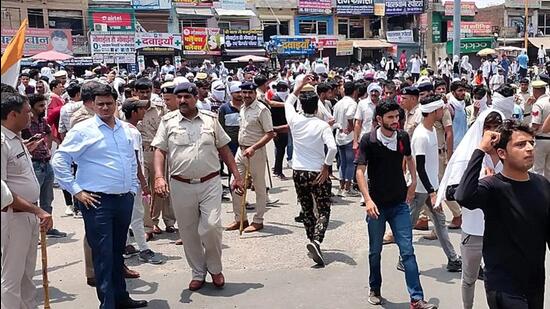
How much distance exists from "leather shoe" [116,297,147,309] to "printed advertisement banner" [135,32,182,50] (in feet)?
104

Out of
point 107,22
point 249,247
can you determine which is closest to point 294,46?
point 107,22

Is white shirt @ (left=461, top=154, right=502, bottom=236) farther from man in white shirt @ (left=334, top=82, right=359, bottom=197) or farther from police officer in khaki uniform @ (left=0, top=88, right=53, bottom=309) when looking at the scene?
man in white shirt @ (left=334, top=82, right=359, bottom=197)

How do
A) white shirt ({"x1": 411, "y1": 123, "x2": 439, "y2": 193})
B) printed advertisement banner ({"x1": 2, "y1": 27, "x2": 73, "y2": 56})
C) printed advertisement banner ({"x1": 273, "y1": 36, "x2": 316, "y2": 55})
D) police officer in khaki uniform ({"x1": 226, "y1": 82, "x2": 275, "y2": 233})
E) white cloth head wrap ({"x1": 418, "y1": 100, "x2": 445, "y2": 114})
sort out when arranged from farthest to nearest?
printed advertisement banner ({"x1": 273, "y1": 36, "x2": 316, "y2": 55}) → printed advertisement banner ({"x1": 2, "y1": 27, "x2": 73, "y2": 56}) → police officer in khaki uniform ({"x1": 226, "y1": 82, "x2": 275, "y2": 233}) → white cloth head wrap ({"x1": 418, "y1": 100, "x2": 445, "y2": 114}) → white shirt ({"x1": 411, "y1": 123, "x2": 439, "y2": 193})

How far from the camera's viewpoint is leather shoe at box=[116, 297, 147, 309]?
4992mm

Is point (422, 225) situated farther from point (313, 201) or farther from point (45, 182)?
point (45, 182)

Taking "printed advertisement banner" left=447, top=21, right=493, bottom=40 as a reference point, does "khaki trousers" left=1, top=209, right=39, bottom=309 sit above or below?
below

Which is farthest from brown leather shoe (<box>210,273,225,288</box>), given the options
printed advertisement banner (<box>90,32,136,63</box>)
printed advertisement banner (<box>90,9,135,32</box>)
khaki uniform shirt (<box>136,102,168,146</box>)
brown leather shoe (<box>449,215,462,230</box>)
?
printed advertisement banner (<box>90,9,135,32</box>)

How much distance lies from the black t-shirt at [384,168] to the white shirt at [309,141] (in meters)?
1.21

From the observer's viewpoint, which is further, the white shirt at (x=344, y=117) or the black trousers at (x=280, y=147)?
the black trousers at (x=280, y=147)

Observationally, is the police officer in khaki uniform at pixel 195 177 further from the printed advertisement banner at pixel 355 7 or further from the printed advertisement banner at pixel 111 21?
the printed advertisement banner at pixel 355 7

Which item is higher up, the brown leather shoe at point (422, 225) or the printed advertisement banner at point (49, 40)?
the printed advertisement banner at point (49, 40)

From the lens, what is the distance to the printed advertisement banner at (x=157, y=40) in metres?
35.3

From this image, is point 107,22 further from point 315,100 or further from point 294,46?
point 315,100

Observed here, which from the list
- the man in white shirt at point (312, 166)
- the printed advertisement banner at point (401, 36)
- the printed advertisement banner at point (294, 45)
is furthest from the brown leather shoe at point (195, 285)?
the printed advertisement banner at point (401, 36)
